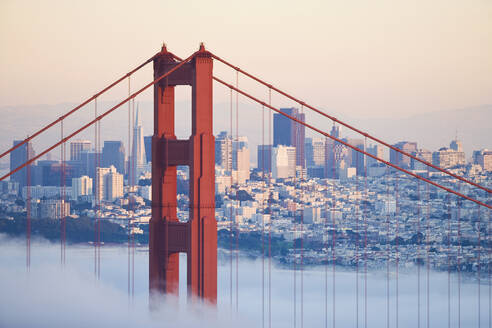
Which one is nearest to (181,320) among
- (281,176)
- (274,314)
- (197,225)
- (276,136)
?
(197,225)

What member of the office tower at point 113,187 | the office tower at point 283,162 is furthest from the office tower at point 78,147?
the office tower at point 283,162

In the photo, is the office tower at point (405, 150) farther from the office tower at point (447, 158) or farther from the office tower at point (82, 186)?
the office tower at point (82, 186)

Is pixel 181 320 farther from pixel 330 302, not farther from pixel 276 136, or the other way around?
pixel 276 136

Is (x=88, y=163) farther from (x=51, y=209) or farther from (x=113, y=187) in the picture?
(x=51, y=209)

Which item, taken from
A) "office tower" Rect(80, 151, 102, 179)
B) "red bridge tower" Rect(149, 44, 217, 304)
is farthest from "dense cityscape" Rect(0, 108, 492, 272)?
"red bridge tower" Rect(149, 44, 217, 304)

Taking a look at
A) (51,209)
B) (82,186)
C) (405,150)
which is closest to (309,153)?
(405,150)

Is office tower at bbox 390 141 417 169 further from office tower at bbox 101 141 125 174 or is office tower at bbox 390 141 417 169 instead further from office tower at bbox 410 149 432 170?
office tower at bbox 101 141 125 174
